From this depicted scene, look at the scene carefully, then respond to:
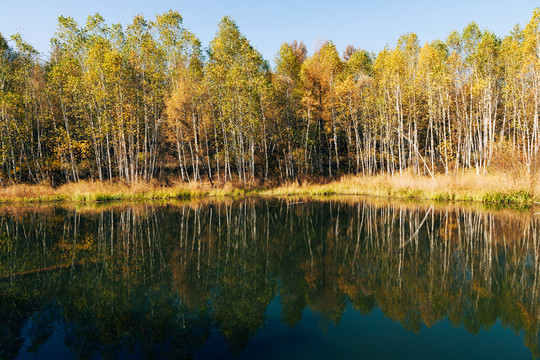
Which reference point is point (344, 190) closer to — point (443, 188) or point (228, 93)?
point (443, 188)

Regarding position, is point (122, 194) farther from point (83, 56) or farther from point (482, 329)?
point (482, 329)

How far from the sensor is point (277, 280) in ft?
22.3

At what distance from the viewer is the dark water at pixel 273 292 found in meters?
4.34

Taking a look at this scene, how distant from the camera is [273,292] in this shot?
6.18 metres

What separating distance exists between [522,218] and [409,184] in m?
9.56

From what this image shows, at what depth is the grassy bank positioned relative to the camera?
1722 centimetres

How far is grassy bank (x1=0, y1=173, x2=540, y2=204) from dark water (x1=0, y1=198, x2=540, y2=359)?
646 centimetres

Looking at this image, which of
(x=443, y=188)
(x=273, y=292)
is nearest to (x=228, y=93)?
(x=443, y=188)

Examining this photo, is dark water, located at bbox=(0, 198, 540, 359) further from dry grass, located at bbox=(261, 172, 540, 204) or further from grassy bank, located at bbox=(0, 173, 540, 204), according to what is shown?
grassy bank, located at bbox=(0, 173, 540, 204)

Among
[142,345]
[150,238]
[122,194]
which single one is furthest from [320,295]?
[122,194]

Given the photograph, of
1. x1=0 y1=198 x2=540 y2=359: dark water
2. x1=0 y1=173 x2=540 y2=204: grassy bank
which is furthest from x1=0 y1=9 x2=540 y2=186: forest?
x1=0 y1=198 x2=540 y2=359: dark water

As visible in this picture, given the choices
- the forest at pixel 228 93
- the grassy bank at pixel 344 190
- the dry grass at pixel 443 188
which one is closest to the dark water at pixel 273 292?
the dry grass at pixel 443 188

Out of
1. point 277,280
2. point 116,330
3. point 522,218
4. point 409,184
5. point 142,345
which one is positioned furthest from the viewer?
point 409,184

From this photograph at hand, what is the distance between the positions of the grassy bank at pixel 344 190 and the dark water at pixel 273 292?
6.46m
